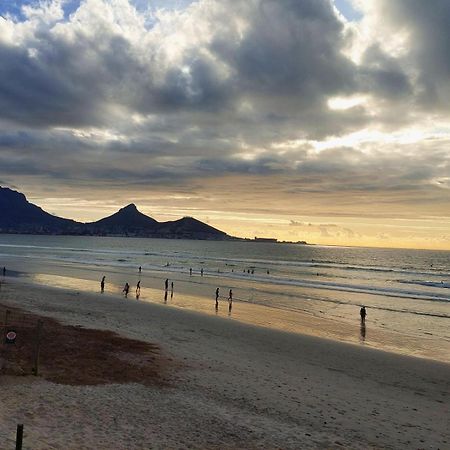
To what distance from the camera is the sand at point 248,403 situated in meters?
10.9

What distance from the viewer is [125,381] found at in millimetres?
15117

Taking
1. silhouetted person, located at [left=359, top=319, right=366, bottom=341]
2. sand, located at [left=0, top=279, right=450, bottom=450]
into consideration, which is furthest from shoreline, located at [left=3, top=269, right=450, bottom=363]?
sand, located at [left=0, top=279, right=450, bottom=450]

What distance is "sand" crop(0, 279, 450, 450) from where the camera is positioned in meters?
10.9

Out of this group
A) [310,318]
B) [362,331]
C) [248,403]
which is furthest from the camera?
[310,318]

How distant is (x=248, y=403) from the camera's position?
13844mm

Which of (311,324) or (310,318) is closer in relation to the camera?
(311,324)

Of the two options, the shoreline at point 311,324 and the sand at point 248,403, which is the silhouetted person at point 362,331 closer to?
the shoreline at point 311,324

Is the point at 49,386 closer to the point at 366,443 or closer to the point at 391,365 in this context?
the point at 366,443

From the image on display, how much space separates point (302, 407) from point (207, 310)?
2348 cm

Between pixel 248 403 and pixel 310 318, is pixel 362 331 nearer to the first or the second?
pixel 310 318

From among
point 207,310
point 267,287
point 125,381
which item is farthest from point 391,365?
point 267,287

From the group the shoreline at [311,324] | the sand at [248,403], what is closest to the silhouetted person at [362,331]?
the shoreline at [311,324]

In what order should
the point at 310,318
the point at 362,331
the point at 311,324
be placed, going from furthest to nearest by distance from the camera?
the point at 310,318
the point at 311,324
the point at 362,331

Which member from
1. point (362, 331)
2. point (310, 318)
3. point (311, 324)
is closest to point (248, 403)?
point (362, 331)
